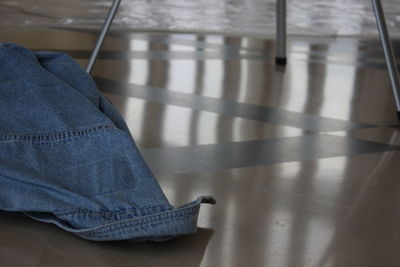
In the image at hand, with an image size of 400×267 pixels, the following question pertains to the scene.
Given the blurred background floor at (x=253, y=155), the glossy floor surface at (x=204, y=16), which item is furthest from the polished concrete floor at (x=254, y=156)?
the glossy floor surface at (x=204, y=16)

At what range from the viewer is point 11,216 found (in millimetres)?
928

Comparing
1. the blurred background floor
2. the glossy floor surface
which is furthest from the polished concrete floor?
the glossy floor surface

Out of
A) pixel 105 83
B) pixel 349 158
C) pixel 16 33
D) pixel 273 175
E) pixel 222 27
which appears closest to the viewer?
pixel 273 175

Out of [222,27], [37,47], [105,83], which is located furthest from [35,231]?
[222,27]

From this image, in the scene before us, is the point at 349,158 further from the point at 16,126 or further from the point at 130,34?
the point at 130,34

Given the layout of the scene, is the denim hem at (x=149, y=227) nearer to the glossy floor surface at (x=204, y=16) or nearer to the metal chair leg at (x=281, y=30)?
the metal chair leg at (x=281, y=30)

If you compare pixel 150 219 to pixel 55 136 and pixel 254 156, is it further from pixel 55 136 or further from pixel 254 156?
pixel 254 156

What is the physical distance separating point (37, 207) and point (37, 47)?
156cm

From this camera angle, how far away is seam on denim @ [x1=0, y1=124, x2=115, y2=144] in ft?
3.00

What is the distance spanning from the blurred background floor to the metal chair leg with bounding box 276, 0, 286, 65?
0.11 ft

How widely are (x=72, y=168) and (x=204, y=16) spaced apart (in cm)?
287

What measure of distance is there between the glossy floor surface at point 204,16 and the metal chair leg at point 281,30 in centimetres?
79

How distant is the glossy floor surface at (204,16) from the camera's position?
127 inches

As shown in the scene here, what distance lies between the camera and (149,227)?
33.3 inches
